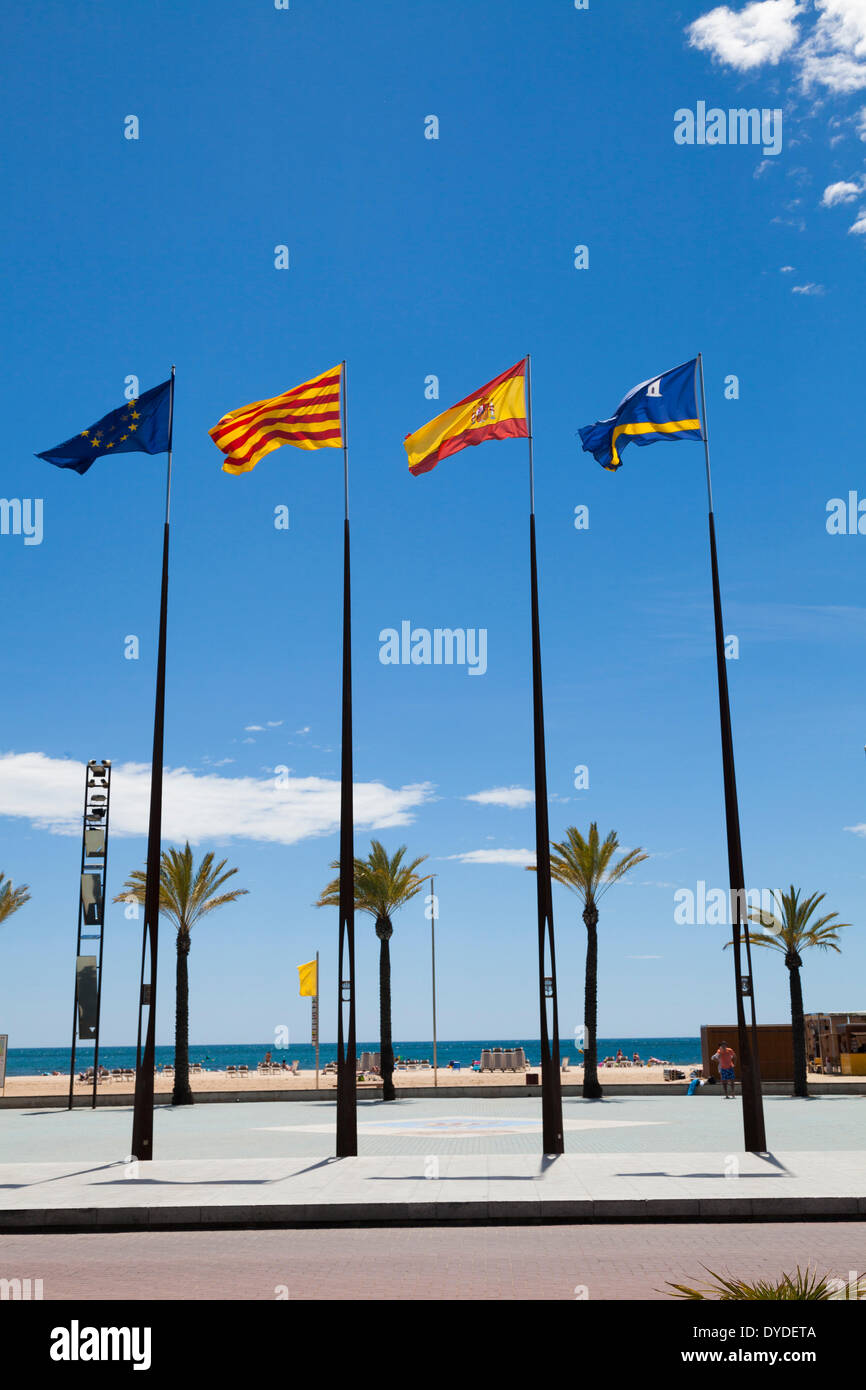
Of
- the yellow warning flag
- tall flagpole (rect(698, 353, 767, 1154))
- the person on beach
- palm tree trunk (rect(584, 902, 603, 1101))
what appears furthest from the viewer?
the yellow warning flag

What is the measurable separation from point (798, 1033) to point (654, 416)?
22385 millimetres

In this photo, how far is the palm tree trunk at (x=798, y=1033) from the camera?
34.3 m

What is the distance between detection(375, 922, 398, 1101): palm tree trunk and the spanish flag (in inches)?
890

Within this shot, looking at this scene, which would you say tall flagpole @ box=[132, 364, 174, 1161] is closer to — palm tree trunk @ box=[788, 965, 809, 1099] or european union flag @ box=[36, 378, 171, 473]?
european union flag @ box=[36, 378, 171, 473]

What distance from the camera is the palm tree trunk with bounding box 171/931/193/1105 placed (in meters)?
36.1

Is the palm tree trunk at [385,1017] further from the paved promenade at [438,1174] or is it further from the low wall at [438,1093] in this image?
the paved promenade at [438,1174]

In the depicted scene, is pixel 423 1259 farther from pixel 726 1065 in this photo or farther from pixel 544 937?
pixel 726 1065

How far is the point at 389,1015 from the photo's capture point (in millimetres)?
38094

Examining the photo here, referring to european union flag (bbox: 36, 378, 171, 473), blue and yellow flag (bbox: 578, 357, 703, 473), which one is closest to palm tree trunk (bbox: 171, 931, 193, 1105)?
european union flag (bbox: 36, 378, 171, 473)

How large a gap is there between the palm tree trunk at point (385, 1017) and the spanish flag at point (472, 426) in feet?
74.1

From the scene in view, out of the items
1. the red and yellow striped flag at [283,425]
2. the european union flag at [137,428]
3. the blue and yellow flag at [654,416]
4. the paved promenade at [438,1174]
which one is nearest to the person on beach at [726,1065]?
the paved promenade at [438,1174]

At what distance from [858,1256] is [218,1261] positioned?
18.3 ft

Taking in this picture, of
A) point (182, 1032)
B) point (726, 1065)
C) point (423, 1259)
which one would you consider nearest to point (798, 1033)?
point (726, 1065)

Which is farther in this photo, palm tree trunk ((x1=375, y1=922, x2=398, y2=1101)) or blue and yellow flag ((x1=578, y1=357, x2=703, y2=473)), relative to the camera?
palm tree trunk ((x1=375, y1=922, x2=398, y2=1101))
